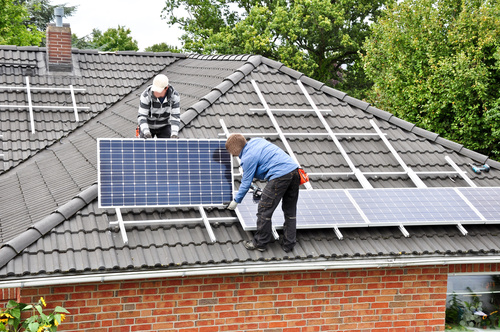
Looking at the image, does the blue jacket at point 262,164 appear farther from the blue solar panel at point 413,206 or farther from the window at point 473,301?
the window at point 473,301

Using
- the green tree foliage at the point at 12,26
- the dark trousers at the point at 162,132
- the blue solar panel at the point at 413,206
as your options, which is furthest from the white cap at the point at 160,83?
the green tree foliage at the point at 12,26

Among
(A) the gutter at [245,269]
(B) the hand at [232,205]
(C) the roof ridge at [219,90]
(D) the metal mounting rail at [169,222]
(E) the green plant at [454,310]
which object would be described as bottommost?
(E) the green plant at [454,310]

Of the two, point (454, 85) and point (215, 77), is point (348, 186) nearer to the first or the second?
point (215, 77)

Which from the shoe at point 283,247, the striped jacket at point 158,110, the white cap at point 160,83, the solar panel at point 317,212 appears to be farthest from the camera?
the striped jacket at point 158,110

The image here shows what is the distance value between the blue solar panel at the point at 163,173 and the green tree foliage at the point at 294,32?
2282cm

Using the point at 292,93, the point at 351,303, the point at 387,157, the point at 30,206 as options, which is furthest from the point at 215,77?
the point at 351,303

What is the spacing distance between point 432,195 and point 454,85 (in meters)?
11.3

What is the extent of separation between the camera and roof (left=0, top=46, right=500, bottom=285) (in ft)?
21.2

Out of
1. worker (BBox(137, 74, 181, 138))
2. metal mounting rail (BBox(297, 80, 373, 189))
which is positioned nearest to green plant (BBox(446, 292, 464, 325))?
metal mounting rail (BBox(297, 80, 373, 189))

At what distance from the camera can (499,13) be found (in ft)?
61.7

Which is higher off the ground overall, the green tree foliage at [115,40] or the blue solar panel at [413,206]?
the green tree foliage at [115,40]

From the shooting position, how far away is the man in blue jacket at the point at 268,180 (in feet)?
21.9

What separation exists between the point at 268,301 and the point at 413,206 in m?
2.56

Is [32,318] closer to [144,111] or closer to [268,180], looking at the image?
[268,180]
